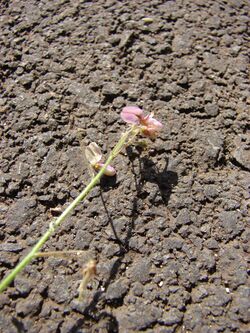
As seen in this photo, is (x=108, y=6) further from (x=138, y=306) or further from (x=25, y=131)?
(x=138, y=306)

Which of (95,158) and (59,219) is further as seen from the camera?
(95,158)

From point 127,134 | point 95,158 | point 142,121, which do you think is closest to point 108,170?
point 95,158

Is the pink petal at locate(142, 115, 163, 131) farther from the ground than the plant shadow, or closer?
farther from the ground

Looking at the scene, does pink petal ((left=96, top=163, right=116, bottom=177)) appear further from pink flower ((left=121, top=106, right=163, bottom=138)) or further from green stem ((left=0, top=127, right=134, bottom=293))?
pink flower ((left=121, top=106, right=163, bottom=138))

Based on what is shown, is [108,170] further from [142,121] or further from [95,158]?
[142,121]

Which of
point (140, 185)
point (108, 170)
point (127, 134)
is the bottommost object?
point (140, 185)

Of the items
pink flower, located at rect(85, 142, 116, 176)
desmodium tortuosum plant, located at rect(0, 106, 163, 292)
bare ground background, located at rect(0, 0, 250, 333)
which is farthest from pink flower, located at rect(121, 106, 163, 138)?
pink flower, located at rect(85, 142, 116, 176)

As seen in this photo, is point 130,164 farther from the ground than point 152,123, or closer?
closer
